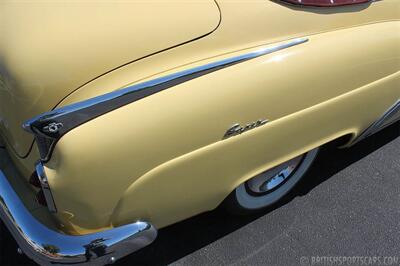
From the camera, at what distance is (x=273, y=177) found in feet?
7.58

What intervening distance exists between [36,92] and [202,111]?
0.58 meters

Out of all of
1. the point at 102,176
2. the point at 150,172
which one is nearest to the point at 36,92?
the point at 102,176

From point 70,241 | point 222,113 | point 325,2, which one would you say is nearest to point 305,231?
point 222,113

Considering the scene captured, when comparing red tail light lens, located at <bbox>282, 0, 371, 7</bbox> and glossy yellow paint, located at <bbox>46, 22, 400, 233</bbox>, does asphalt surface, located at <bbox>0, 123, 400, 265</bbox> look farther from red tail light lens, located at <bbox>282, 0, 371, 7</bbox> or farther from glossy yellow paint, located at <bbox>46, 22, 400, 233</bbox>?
red tail light lens, located at <bbox>282, 0, 371, 7</bbox>

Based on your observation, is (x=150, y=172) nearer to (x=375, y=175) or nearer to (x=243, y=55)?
(x=243, y=55)

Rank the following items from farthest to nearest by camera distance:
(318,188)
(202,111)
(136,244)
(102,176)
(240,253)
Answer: (318,188) → (240,253) → (136,244) → (202,111) → (102,176)

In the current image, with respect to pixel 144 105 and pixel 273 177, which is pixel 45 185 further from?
pixel 273 177

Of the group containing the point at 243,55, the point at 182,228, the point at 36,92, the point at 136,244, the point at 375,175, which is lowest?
the point at 375,175

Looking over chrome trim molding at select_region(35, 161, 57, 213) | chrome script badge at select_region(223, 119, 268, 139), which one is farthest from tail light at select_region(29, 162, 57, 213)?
chrome script badge at select_region(223, 119, 268, 139)

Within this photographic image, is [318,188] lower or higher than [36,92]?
lower

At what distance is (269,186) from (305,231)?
0.31 metres

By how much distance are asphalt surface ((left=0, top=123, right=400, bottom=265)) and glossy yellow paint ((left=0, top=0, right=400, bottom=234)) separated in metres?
0.45

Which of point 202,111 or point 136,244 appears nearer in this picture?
point 202,111

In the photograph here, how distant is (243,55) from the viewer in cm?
169
